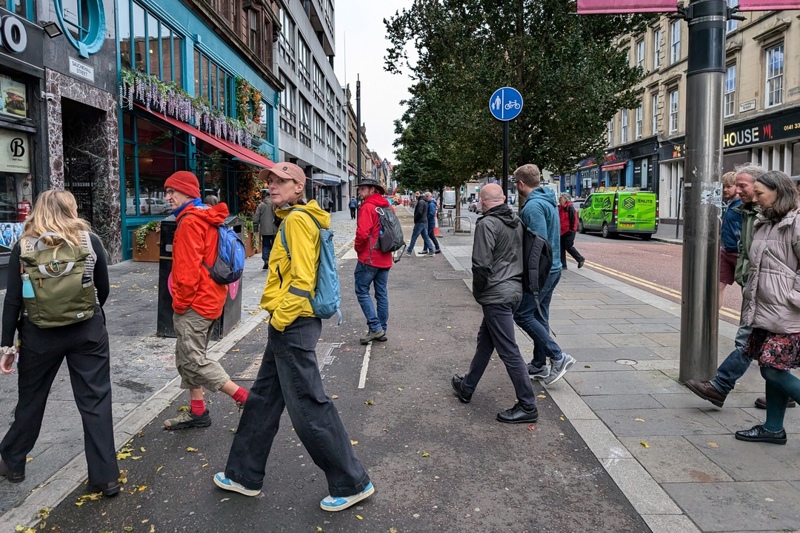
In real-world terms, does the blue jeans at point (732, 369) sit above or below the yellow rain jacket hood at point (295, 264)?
below

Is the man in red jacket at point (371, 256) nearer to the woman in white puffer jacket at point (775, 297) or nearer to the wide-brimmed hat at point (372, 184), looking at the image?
the wide-brimmed hat at point (372, 184)

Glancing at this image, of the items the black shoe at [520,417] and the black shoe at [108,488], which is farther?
the black shoe at [520,417]

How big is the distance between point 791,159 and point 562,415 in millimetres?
25302

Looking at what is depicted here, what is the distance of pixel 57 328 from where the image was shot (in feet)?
10.7

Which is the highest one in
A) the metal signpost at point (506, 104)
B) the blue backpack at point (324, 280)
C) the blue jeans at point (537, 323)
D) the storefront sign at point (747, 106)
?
the storefront sign at point (747, 106)

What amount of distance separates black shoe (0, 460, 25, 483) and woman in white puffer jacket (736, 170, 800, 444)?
174 inches

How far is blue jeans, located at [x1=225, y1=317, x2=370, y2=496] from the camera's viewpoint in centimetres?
312

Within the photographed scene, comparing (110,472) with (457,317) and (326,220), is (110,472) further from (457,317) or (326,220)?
(457,317)

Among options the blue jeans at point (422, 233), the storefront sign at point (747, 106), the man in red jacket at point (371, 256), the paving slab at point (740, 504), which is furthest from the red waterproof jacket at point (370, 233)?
the storefront sign at point (747, 106)

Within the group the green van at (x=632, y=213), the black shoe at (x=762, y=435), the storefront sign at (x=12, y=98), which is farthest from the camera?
the green van at (x=632, y=213)

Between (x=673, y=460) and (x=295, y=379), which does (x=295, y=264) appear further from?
(x=673, y=460)

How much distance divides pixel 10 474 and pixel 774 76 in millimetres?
29620

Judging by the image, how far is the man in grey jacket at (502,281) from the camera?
14.5 ft

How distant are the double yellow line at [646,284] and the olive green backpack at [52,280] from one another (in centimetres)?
789
